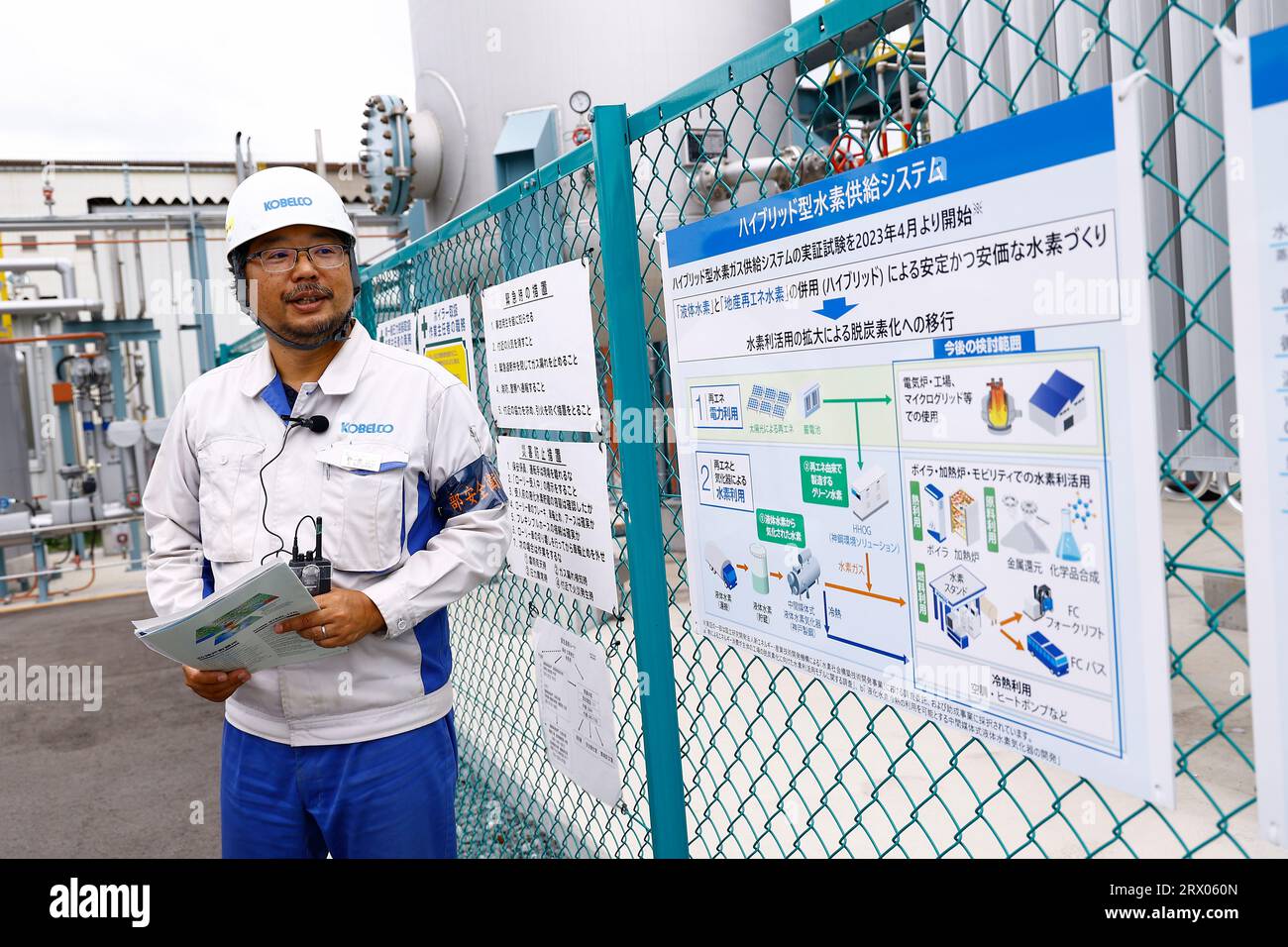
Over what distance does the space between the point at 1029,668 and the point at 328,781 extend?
153cm

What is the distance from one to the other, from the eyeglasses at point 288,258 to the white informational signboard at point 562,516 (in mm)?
683

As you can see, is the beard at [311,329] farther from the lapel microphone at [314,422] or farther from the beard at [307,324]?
the lapel microphone at [314,422]

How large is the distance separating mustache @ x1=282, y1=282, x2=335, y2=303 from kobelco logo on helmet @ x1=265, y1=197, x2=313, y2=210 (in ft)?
0.57

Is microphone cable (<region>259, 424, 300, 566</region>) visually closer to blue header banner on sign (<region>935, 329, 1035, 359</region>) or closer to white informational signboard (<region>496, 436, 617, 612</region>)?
white informational signboard (<region>496, 436, 617, 612</region>)

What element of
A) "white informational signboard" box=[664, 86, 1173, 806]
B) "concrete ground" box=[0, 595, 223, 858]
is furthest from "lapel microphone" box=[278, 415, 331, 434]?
"concrete ground" box=[0, 595, 223, 858]

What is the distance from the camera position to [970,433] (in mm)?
1230

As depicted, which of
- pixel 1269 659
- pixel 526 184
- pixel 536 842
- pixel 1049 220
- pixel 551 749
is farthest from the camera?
pixel 536 842

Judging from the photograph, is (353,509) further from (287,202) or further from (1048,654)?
(1048,654)

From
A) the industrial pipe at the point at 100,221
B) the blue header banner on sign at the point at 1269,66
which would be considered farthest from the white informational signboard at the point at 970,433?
the industrial pipe at the point at 100,221

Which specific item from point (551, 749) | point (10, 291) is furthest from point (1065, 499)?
point (10, 291)

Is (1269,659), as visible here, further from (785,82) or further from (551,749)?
(785,82)

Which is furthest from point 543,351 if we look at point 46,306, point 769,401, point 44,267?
point 44,267

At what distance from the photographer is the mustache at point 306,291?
218 centimetres

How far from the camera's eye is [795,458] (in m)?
1.56
